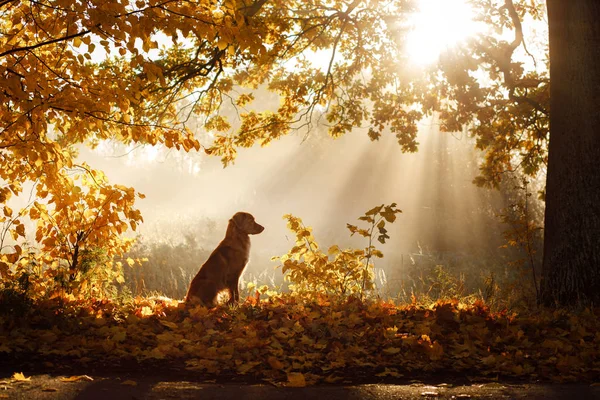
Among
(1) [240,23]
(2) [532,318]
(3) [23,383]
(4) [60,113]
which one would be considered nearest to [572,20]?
(2) [532,318]

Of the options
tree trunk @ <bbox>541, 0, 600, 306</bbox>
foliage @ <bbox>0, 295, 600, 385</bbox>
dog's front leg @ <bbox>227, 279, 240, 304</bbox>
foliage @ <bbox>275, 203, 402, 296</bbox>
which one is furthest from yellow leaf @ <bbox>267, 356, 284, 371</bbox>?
tree trunk @ <bbox>541, 0, 600, 306</bbox>

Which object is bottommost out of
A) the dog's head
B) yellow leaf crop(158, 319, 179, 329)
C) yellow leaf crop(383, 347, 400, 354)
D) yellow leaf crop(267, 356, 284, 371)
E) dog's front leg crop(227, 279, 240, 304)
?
yellow leaf crop(267, 356, 284, 371)

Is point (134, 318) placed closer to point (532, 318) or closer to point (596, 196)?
point (532, 318)

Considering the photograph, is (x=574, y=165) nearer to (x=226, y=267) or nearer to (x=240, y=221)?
(x=240, y=221)

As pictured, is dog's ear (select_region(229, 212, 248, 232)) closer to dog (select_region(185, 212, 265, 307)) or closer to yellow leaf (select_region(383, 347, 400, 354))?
dog (select_region(185, 212, 265, 307))

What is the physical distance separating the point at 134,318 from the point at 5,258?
1.44 meters

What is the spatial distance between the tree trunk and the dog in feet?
12.3

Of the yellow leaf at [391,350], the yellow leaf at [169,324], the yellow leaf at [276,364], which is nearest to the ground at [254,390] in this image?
the yellow leaf at [276,364]

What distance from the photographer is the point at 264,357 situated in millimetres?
4195

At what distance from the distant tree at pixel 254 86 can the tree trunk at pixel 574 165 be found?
0.05 feet

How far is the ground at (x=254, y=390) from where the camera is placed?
3.20 m

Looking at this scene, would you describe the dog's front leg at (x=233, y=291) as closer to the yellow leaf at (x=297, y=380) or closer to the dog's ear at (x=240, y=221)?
the dog's ear at (x=240, y=221)

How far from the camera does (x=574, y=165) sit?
6312mm

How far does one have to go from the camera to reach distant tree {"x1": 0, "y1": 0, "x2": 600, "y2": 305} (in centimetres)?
413
